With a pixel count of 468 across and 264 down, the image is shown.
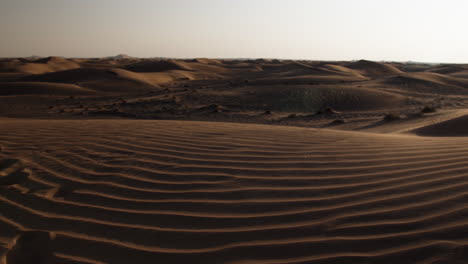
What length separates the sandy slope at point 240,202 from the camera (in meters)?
2.34

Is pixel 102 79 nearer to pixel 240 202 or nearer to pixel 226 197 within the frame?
pixel 226 197

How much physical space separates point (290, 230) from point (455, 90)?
24.9 metres

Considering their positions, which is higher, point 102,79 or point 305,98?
point 102,79

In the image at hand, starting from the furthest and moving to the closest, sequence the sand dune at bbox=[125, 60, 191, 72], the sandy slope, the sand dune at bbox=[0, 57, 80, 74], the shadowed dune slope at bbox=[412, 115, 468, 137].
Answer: the sand dune at bbox=[125, 60, 191, 72] → the sand dune at bbox=[0, 57, 80, 74] → the shadowed dune slope at bbox=[412, 115, 468, 137] → the sandy slope

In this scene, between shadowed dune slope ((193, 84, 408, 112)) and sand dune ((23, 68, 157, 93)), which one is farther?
sand dune ((23, 68, 157, 93))

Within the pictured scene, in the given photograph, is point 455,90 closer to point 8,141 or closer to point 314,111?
point 314,111

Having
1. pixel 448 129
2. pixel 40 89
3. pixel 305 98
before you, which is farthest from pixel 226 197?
pixel 40 89

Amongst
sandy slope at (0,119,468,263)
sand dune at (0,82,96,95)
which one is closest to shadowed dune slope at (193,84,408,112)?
→ sand dune at (0,82,96,95)

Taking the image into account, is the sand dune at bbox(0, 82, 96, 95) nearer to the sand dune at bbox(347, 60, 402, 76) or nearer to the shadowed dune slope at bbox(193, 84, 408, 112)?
the shadowed dune slope at bbox(193, 84, 408, 112)

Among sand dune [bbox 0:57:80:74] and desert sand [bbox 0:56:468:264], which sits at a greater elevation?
sand dune [bbox 0:57:80:74]

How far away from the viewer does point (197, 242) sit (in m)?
2.49

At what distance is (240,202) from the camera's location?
3014 millimetres

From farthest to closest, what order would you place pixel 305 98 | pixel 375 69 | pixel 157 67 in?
pixel 375 69
pixel 157 67
pixel 305 98

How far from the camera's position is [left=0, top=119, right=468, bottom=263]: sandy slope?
2.34 m
